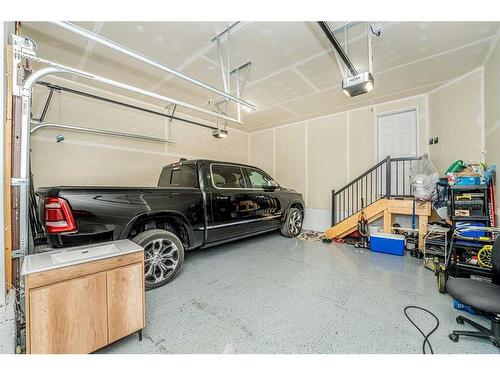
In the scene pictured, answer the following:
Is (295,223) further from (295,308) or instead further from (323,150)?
(295,308)


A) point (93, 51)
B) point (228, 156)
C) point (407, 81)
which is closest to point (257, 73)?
point (93, 51)

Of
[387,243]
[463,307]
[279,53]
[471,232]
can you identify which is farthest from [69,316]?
[387,243]

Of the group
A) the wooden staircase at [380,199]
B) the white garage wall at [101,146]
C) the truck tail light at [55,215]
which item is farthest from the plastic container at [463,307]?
the white garage wall at [101,146]

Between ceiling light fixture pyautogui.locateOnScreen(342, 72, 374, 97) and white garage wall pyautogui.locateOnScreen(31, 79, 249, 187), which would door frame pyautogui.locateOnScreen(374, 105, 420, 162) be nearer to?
ceiling light fixture pyautogui.locateOnScreen(342, 72, 374, 97)

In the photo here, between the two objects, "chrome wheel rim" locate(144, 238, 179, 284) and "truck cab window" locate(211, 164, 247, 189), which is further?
"truck cab window" locate(211, 164, 247, 189)

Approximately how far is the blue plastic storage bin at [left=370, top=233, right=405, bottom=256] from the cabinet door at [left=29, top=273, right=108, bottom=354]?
4141 millimetres

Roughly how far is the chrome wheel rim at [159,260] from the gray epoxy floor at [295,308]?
16cm

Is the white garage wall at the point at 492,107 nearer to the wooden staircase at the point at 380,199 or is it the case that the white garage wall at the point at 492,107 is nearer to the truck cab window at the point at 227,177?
the wooden staircase at the point at 380,199

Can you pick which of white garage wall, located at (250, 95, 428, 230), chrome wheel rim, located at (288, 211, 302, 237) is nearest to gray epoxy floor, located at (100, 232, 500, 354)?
chrome wheel rim, located at (288, 211, 302, 237)

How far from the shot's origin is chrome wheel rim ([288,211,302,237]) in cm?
492

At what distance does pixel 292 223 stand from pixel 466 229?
9.64ft

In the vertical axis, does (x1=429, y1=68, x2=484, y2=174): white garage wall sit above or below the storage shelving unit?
above

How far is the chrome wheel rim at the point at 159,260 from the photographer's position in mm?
2473
